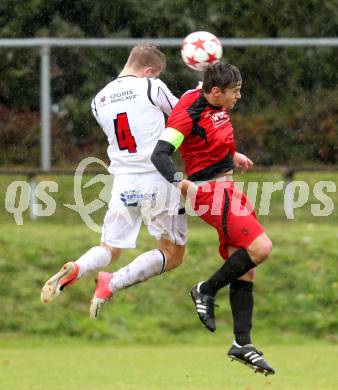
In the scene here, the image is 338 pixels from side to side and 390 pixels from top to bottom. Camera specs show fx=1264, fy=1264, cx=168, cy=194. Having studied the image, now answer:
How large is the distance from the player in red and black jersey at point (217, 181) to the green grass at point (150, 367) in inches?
45.7

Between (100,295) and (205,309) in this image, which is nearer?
(205,309)

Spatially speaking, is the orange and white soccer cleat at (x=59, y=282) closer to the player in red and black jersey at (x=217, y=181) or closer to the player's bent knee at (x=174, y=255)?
the player's bent knee at (x=174, y=255)

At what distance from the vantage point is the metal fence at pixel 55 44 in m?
15.5

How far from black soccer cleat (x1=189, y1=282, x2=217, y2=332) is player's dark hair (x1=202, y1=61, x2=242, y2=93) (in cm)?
145

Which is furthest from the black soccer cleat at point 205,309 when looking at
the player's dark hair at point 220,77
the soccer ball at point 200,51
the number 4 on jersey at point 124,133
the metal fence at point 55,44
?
the metal fence at point 55,44

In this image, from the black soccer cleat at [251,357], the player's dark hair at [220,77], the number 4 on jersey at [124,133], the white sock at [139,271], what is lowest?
the black soccer cleat at [251,357]

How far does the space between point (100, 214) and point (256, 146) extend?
86.3 inches

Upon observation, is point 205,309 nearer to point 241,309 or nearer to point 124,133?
point 241,309

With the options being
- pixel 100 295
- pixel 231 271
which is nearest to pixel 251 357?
pixel 231 271

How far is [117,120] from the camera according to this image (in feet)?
30.8

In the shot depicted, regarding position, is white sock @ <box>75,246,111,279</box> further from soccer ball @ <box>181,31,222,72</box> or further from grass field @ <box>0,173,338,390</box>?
grass field @ <box>0,173,338,390</box>

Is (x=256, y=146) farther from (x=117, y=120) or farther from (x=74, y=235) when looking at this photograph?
(x=117, y=120)

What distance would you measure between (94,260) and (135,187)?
2.06 ft

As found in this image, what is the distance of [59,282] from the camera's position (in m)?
9.28
